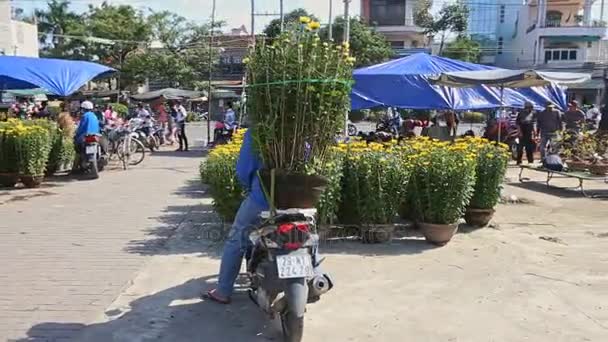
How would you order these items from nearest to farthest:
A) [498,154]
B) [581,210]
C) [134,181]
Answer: [498,154] < [581,210] < [134,181]

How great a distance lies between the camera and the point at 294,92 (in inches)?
161

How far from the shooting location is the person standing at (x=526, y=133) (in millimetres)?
15047

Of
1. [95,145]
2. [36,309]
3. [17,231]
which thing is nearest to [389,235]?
[36,309]

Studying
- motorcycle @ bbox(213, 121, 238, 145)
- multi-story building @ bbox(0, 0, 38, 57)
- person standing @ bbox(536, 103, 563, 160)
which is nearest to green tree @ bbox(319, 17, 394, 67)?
multi-story building @ bbox(0, 0, 38, 57)

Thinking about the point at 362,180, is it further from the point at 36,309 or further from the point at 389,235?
the point at 36,309

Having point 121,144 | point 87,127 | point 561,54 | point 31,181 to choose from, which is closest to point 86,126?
point 87,127

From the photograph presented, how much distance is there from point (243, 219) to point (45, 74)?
916 cm

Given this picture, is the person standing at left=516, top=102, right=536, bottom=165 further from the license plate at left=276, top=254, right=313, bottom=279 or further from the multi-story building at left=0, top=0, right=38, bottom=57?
the multi-story building at left=0, top=0, right=38, bottom=57

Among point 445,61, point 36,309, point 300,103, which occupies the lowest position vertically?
point 36,309

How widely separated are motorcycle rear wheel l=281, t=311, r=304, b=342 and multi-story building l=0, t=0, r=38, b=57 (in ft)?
100

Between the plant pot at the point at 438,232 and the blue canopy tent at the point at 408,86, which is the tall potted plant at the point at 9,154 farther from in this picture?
the plant pot at the point at 438,232

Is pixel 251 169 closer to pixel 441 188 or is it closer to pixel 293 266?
pixel 293 266

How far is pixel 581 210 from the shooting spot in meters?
9.01

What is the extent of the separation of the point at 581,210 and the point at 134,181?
7827 mm
